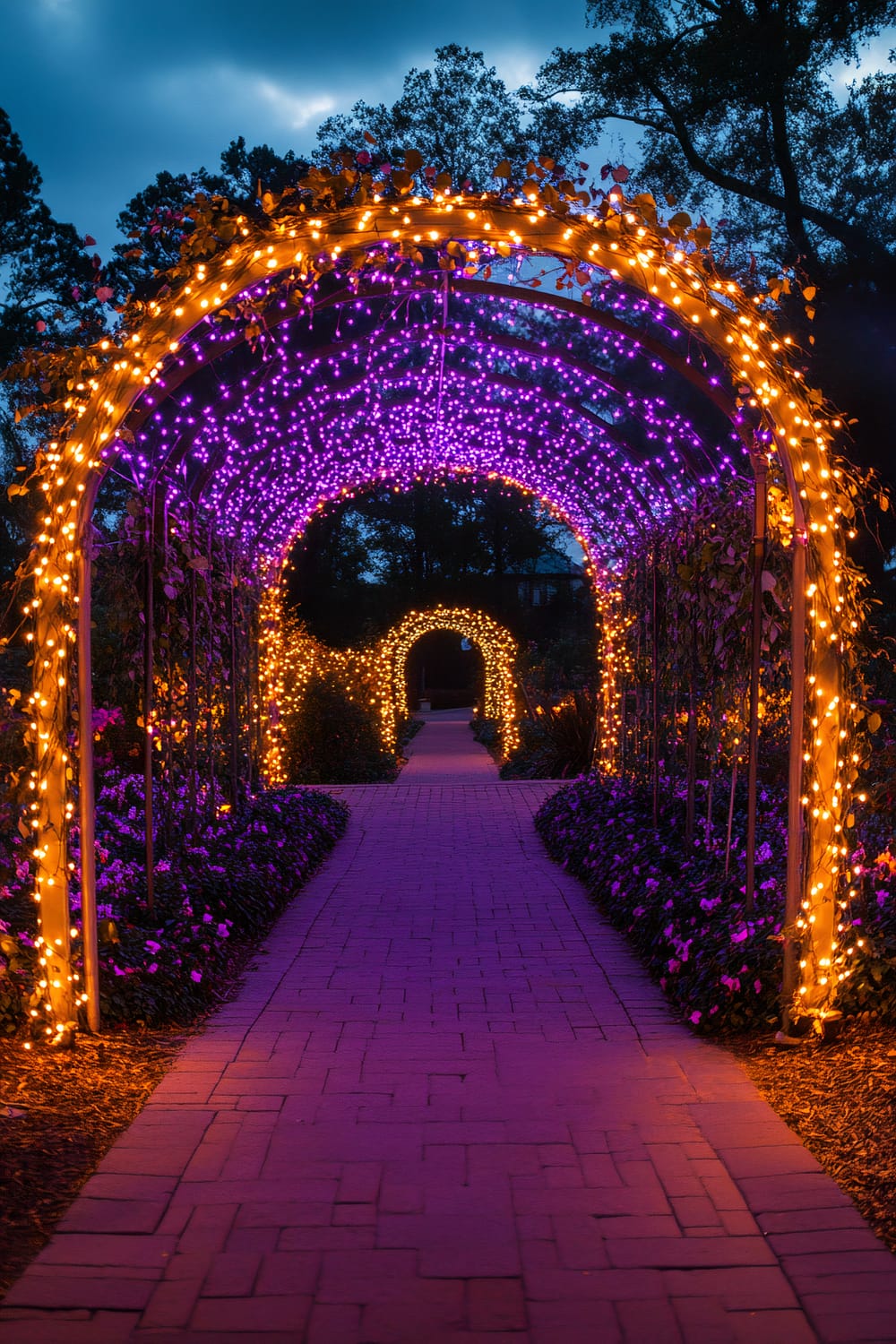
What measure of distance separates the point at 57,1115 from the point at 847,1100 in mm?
2393

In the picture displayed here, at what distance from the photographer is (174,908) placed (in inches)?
194

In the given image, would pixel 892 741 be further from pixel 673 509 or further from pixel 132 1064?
pixel 132 1064

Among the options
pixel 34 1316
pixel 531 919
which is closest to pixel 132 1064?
pixel 34 1316

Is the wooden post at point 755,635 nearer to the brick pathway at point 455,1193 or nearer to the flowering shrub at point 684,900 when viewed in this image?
the flowering shrub at point 684,900

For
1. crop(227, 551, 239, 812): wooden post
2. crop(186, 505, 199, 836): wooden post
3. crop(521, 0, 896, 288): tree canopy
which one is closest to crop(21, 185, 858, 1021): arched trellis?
crop(186, 505, 199, 836): wooden post

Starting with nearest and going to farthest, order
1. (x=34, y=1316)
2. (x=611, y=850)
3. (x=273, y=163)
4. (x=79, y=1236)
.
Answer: (x=34, y=1316) < (x=79, y=1236) < (x=611, y=850) < (x=273, y=163)

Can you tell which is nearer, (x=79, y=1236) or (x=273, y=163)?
(x=79, y=1236)

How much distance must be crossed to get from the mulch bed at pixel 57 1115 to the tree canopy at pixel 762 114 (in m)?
12.6

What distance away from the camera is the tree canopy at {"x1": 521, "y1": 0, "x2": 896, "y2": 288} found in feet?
44.0

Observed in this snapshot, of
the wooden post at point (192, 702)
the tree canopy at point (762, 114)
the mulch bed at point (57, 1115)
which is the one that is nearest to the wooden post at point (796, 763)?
the mulch bed at point (57, 1115)

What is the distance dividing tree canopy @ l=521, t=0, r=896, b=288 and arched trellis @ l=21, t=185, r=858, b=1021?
1057 cm

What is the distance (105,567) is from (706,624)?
3.27 metres

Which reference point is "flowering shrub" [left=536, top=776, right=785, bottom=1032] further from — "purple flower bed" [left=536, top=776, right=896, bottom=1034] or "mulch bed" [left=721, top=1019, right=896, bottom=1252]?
"mulch bed" [left=721, top=1019, right=896, bottom=1252]

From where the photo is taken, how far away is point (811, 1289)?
2252mm
